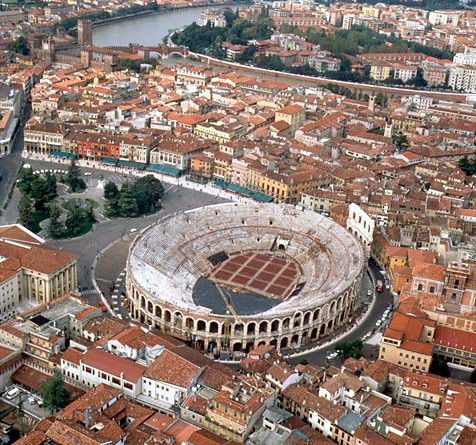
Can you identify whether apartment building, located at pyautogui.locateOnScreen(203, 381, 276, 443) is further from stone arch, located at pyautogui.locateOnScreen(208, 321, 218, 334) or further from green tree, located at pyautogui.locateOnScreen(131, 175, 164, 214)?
green tree, located at pyautogui.locateOnScreen(131, 175, 164, 214)

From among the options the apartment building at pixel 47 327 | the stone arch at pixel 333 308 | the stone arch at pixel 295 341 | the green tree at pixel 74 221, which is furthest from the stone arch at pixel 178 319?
the green tree at pixel 74 221

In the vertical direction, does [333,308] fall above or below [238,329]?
above

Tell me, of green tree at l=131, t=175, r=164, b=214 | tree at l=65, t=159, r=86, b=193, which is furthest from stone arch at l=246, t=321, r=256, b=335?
tree at l=65, t=159, r=86, b=193

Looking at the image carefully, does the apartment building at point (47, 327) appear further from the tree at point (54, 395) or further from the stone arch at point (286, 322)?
the stone arch at point (286, 322)

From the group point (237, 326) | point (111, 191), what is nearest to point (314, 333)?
point (237, 326)

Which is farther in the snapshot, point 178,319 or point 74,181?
point 74,181

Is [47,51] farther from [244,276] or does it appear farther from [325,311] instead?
[325,311]
